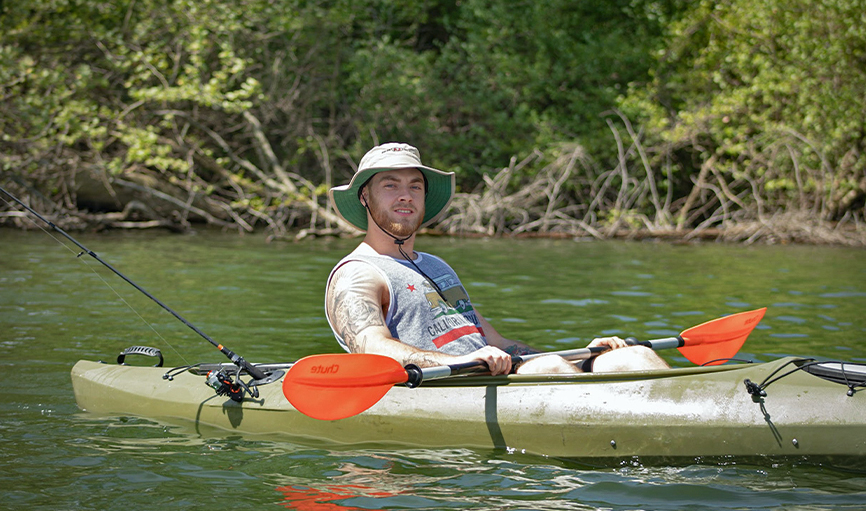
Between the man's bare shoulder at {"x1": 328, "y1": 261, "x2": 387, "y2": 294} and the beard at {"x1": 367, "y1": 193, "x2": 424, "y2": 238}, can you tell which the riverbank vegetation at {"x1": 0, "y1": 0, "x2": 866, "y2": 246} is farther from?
the man's bare shoulder at {"x1": 328, "y1": 261, "x2": 387, "y2": 294}

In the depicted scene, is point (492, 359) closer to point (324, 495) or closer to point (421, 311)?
point (421, 311)

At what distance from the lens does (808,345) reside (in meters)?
5.82

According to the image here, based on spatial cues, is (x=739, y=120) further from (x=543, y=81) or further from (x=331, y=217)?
(x=331, y=217)

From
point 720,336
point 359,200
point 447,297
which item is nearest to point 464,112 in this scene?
point 720,336

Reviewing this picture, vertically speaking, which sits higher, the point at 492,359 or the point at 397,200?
the point at 397,200

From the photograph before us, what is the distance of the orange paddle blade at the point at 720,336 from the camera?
4.44m

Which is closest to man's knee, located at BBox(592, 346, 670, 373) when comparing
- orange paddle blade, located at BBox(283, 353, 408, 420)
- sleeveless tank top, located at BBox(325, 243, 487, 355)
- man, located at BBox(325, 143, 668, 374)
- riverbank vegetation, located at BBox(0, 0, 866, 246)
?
man, located at BBox(325, 143, 668, 374)

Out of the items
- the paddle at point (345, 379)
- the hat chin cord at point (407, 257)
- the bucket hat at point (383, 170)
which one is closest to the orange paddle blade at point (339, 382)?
the paddle at point (345, 379)

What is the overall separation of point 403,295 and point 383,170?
1.88 feet

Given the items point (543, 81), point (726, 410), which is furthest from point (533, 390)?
point (543, 81)

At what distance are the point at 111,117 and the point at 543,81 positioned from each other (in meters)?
7.70

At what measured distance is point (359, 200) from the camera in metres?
4.11

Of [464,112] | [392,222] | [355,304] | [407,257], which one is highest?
[464,112]

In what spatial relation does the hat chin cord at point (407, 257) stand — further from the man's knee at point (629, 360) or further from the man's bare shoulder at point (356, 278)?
the man's knee at point (629, 360)
